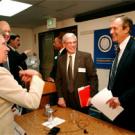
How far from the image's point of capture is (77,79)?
2.27 metres

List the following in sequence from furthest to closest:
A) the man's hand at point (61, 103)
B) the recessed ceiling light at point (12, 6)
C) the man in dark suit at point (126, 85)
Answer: the recessed ceiling light at point (12, 6)
the man's hand at point (61, 103)
the man in dark suit at point (126, 85)

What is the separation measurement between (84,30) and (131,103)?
3.56 m

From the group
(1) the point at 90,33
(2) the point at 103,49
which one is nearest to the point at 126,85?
(2) the point at 103,49

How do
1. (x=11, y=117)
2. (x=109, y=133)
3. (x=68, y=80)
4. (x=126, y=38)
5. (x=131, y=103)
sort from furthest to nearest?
(x=68, y=80)
(x=126, y=38)
(x=131, y=103)
(x=109, y=133)
(x=11, y=117)

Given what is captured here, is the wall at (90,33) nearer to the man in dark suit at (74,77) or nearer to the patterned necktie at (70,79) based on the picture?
the man in dark suit at (74,77)

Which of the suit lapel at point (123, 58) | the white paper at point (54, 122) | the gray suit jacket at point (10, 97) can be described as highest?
the suit lapel at point (123, 58)

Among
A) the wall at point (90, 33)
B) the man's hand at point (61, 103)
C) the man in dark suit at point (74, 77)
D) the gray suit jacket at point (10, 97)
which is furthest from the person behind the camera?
the wall at point (90, 33)

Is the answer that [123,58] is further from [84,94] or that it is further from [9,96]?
[9,96]

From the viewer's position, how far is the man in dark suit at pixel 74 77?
226 cm

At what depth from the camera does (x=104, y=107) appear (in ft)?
5.24

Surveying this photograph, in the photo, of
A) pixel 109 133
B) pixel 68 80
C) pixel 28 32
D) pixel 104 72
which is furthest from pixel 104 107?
pixel 28 32

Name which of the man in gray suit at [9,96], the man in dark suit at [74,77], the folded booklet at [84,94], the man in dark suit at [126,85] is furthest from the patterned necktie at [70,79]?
the man in gray suit at [9,96]

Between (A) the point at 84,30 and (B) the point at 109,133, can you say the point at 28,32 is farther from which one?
(B) the point at 109,133

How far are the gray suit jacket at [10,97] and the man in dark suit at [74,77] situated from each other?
101 centimetres
